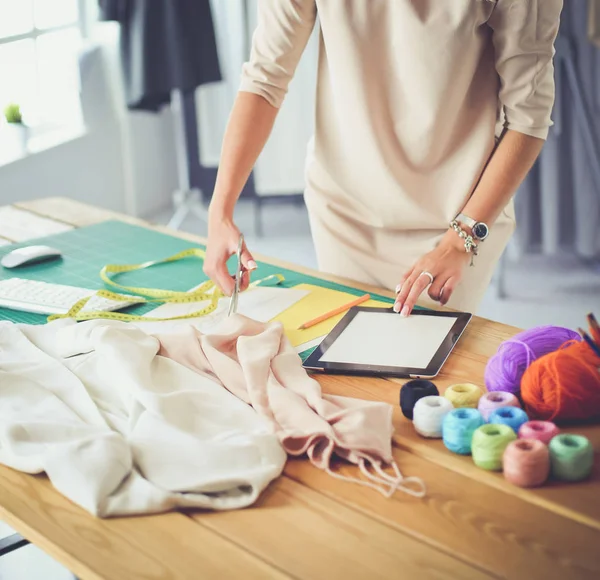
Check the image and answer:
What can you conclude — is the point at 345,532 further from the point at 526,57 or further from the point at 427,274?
the point at 526,57

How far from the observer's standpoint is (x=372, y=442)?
1.10 meters

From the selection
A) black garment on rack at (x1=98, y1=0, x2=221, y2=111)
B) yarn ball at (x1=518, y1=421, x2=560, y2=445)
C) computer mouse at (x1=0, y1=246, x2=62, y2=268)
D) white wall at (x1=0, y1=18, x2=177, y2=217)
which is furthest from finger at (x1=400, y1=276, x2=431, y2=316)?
white wall at (x1=0, y1=18, x2=177, y2=217)

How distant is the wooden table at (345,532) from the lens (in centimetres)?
→ 91

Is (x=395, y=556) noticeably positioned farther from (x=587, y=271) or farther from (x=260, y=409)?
(x=587, y=271)

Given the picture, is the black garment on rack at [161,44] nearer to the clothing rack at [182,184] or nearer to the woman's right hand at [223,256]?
the clothing rack at [182,184]

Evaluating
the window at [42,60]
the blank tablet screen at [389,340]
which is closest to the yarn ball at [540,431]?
the blank tablet screen at [389,340]

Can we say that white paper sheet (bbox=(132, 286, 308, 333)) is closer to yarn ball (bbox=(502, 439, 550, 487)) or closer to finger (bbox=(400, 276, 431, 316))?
finger (bbox=(400, 276, 431, 316))

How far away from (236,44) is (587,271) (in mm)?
1818

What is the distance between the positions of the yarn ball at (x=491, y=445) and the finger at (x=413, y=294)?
1.39 feet

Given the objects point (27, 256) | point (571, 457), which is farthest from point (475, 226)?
point (27, 256)

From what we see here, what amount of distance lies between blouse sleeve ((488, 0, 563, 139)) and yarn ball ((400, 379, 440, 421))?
598 millimetres

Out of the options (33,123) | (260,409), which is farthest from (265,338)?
(33,123)

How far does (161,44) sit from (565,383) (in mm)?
2642

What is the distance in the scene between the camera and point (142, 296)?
1.63 metres
